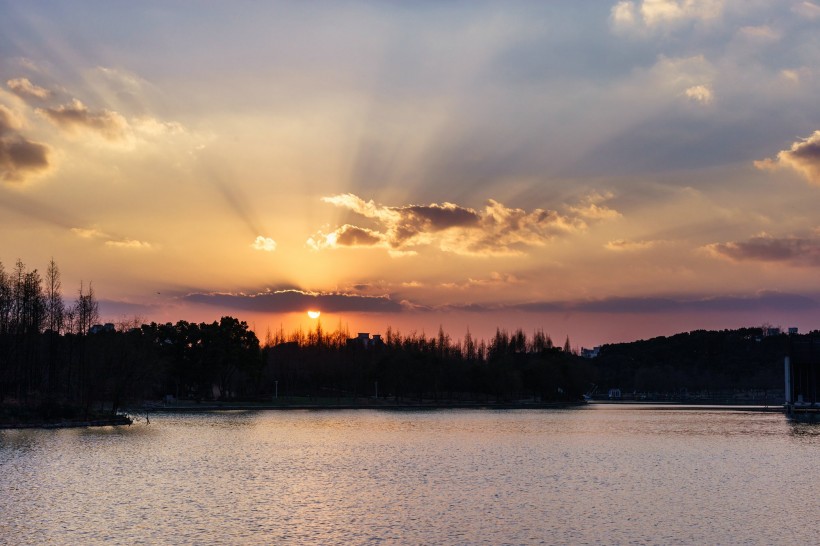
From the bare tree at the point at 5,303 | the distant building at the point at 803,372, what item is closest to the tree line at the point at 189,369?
the bare tree at the point at 5,303

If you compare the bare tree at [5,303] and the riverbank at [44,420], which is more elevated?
the bare tree at [5,303]

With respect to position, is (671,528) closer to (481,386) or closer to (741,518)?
(741,518)

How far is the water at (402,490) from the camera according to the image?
2627 centimetres

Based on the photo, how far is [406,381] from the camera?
519 feet

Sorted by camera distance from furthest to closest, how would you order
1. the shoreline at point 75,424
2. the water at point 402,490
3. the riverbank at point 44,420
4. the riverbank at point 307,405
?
1. the riverbank at point 307,405
2. the riverbank at point 44,420
3. the shoreline at point 75,424
4. the water at point 402,490

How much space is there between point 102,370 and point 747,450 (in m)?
64.8

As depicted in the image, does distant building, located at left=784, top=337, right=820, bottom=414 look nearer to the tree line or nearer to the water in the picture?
the tree line

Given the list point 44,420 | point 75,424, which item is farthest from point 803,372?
point 44,420

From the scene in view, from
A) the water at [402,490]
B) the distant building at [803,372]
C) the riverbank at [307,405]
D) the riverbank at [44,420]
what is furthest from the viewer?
the distant building at [803,372]

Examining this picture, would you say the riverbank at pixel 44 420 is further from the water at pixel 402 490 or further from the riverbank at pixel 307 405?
the riverbank at pixel 307 405

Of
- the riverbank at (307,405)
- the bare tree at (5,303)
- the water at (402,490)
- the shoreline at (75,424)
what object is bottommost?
the riverbank at (307,405)

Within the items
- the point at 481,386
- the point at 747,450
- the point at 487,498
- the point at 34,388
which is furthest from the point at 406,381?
the point at 487,498

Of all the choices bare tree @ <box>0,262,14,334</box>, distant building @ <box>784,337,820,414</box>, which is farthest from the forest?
distant building @ <box>784,337,820,414</box>

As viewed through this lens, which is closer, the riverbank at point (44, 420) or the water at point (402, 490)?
the water at point (402, 490)
